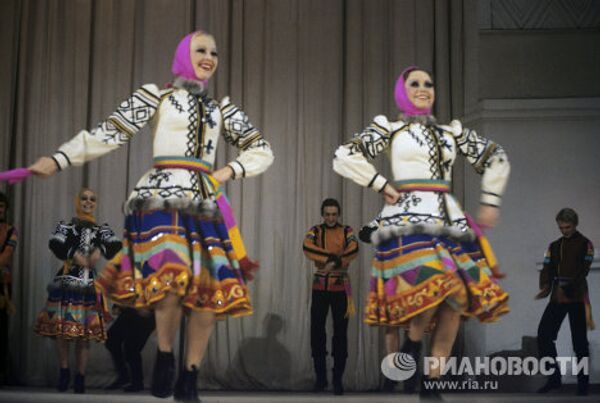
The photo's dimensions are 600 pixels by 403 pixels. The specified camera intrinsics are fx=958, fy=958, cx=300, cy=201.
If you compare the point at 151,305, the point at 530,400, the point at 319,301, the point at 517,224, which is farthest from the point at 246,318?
the point at 151,305

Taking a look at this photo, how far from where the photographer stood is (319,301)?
7273 millimetres

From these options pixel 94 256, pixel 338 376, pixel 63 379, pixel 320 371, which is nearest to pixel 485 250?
pixel 338 376

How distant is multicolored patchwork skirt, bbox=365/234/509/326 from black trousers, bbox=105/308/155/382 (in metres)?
2.46

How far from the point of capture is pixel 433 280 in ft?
15.0

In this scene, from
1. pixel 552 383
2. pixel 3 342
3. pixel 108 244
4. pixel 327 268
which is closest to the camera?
pixel 108 244

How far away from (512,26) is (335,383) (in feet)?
10.9

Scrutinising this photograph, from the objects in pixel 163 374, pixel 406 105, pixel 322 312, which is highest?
pixel 406 105

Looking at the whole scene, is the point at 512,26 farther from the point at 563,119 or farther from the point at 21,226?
the point at 21,226

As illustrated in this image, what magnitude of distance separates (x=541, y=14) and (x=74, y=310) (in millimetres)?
4455

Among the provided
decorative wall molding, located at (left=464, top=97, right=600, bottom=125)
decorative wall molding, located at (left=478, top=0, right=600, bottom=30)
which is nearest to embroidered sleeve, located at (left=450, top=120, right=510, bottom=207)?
decorative wall molding, located at (left=464, top=97, right=600, bottom=125)

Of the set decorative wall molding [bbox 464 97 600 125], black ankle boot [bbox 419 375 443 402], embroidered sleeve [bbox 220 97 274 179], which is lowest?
black ankle boot [bbox 419 375 443 402]

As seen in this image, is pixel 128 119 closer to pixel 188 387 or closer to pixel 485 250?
pixel 188 387

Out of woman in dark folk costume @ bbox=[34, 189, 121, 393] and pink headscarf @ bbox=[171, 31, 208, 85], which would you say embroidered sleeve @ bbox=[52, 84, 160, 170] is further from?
woman in dark folk costume @ bbox=[34, 189, 121, 393]

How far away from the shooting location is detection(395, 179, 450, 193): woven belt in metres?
4.80
